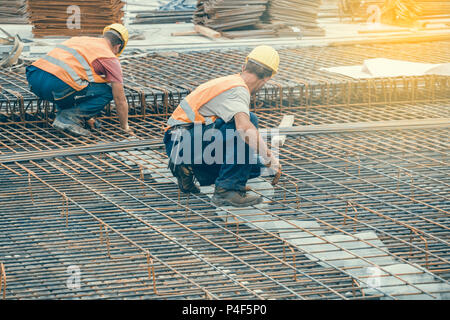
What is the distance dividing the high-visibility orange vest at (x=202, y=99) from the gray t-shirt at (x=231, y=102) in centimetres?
3

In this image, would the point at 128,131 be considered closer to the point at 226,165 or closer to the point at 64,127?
the point at 64,127

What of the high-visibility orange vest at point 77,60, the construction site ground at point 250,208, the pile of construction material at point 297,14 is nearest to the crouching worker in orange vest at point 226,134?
Answer: the construction site ground at point 250,208

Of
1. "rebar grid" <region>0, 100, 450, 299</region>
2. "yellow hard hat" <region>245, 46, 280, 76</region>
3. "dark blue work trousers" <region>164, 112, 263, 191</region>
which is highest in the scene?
"yellow hard hat" <region>245, 46, 280, 76</region>

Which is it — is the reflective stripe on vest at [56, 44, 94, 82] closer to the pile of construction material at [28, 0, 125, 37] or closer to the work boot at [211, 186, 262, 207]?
the work boot at [211, 186, 262, 207]

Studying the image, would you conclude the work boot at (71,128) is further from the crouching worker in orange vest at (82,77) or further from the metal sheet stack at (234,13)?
the metal sheet stack at (234,13)

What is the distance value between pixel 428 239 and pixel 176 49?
5.20 metres

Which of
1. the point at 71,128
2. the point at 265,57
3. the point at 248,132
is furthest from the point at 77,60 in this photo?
the point at 248,132

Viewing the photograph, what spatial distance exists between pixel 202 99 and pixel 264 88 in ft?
7.21

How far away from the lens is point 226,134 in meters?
4.56

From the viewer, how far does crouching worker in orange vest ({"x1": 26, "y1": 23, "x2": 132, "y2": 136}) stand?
18.9ft

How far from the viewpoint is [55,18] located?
946 cm

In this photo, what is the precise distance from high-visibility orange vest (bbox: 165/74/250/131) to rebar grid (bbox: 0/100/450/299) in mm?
634

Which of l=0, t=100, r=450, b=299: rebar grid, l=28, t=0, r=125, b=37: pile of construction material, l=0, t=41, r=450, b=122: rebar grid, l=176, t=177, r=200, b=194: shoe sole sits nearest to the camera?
l=0, t=100, r=450, b=299: rebar grid

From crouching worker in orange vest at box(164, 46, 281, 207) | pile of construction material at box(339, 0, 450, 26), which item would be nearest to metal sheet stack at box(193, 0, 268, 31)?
pile of construction material at box(339, 0, 450, 26)
